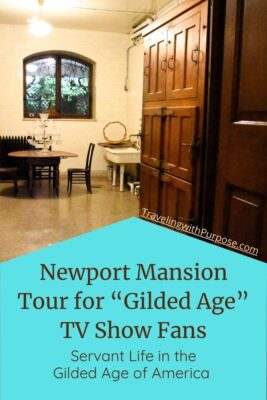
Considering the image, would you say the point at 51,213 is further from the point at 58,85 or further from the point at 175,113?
the point at 58,85

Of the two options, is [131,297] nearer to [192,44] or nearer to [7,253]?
[192,44]

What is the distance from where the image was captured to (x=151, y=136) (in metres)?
2.90

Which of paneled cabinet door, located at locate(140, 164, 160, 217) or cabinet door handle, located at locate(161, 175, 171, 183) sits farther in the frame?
paneled cabinet door, located at locate(140, 164, 160, 217)

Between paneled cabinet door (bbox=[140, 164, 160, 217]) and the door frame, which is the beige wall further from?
the door frame

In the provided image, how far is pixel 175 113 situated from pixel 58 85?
21.4 ft

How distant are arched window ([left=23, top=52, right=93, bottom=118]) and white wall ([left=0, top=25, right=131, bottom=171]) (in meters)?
0.20

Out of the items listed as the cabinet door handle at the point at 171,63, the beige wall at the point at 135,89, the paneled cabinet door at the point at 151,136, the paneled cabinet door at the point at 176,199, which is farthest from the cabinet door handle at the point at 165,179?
the beige wall at the point at 135,89

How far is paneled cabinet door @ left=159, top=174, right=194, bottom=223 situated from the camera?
7.43 feet

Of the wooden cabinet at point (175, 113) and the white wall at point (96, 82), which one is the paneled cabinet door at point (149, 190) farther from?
the white wall at point (96, 82)

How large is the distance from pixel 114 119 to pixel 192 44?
668 cm

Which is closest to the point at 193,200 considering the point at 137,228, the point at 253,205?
the point at 253,205

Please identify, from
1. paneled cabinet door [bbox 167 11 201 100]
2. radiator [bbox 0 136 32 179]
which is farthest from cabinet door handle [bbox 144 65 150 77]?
radiator [bbox 0 136 32 179]

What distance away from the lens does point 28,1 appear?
6.23 m

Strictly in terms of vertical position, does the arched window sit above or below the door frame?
above
